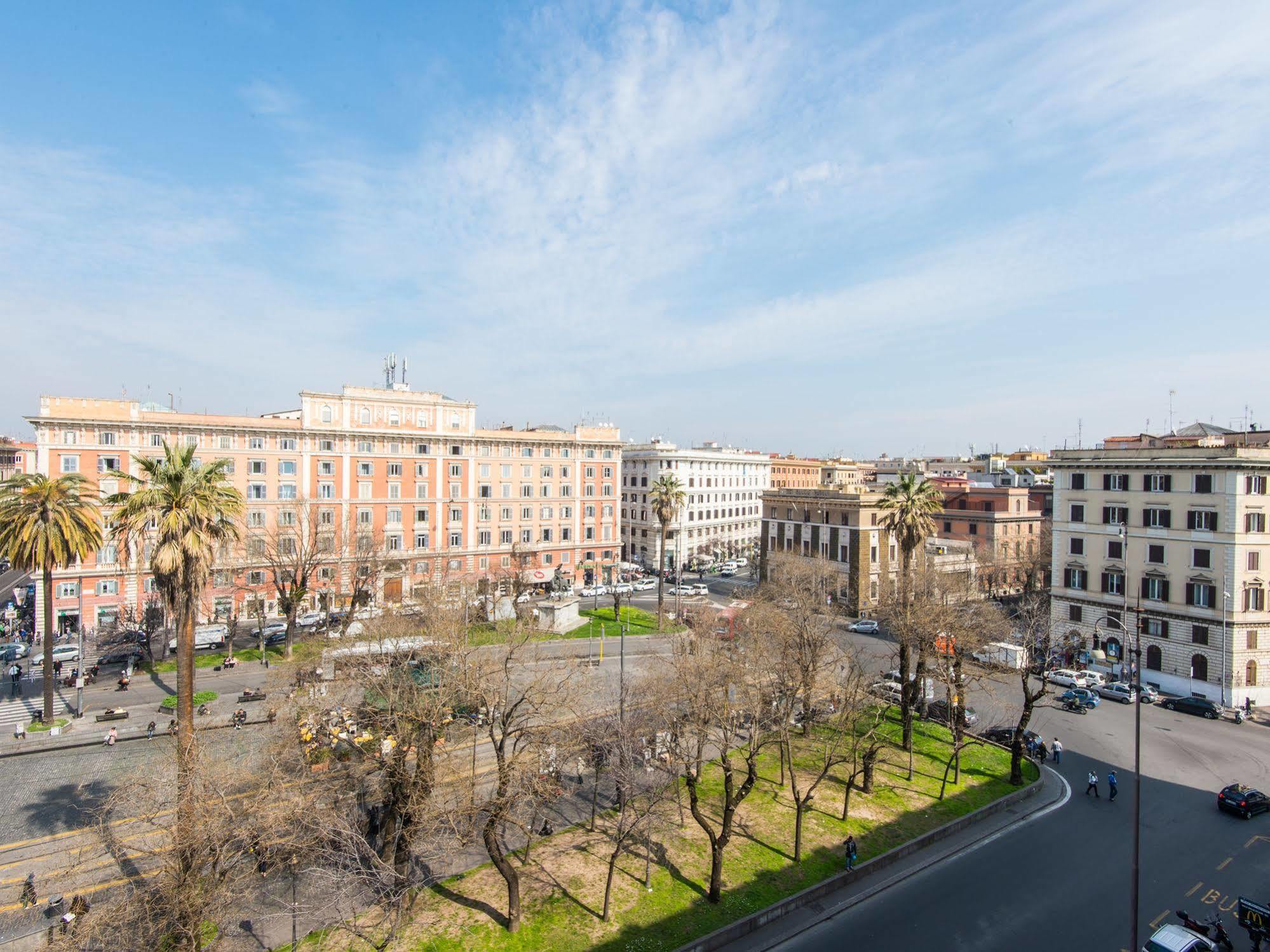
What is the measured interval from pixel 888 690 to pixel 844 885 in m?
18.3

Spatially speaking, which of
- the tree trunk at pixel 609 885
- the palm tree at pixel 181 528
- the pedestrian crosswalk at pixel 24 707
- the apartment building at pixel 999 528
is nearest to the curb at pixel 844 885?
the tree trunk at pixel 609 885

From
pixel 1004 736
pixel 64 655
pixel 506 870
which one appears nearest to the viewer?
A: pixel 506 870

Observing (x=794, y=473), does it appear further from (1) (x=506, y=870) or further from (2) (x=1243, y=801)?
(1) (x=506, y=870)

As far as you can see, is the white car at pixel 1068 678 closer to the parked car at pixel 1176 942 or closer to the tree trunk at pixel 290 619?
the parked car at pixel 1176 942

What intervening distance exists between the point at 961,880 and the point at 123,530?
98.8 feet

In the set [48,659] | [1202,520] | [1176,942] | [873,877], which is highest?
[1202,520]

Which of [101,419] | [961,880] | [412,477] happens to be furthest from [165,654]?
[961,880]

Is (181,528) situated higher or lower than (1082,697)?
higher

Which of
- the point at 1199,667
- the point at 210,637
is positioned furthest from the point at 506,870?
the point at 1199,667

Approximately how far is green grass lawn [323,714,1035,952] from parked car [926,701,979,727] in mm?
5360

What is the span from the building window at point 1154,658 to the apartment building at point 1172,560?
0.07 meters

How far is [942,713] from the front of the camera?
39406 mm

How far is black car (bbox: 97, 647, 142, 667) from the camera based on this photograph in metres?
45.4

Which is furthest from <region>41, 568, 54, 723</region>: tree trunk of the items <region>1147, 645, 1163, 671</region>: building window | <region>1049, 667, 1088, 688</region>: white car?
<region>1147, 645, 1163, 671</region>: building window
